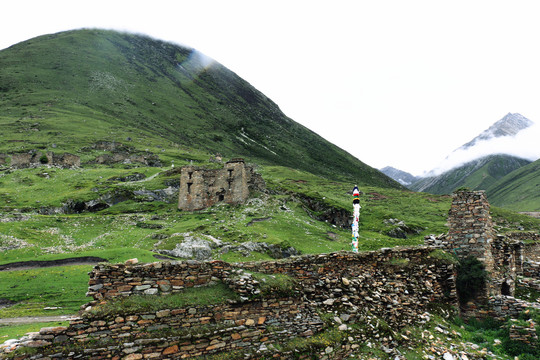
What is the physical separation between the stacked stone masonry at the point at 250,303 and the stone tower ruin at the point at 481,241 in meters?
1.30

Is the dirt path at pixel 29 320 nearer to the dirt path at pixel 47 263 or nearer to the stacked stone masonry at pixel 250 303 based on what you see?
the dirt path at pixel 47 263

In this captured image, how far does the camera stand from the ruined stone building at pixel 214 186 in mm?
55406

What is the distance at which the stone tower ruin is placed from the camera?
12508 mm

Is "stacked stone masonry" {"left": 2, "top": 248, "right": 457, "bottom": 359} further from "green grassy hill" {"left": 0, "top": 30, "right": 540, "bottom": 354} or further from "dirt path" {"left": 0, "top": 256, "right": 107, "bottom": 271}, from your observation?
"dirt path" {"left": 0, "top": 256, "right": 107, "bottom": 271}

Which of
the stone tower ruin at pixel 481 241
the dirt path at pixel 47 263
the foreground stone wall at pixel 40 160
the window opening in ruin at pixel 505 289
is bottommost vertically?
the dirt path at pixel 47 263

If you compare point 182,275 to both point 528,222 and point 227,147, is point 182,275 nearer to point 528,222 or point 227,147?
point 528,222

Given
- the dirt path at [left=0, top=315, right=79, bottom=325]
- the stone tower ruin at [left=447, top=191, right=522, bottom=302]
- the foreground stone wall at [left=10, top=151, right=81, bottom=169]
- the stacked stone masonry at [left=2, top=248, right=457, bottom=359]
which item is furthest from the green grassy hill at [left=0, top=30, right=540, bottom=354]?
the stacked stone masonry at [left=2, top=248, right=457, bottom=359]

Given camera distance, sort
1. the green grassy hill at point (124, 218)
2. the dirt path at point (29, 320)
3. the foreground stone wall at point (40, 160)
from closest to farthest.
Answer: the dirt path at point (29, 320) → the green grassy hill at point (124, 218) → the foreground stone wall at point (40, 160)

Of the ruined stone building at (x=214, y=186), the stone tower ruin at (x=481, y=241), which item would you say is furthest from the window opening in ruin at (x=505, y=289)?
the ruined stone building at (x=214, y=186)

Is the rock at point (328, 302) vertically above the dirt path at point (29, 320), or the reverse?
the rock at point (328, 302)

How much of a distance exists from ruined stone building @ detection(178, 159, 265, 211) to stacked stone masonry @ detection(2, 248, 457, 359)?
1720 inches

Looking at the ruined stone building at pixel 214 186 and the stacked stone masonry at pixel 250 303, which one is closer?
the stacked stone masonry at pixel 250 303

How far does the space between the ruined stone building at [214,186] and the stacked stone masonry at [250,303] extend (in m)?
43.7

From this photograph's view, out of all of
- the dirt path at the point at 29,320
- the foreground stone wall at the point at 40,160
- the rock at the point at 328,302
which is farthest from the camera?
the foreground stone wall at the point at 40,160
